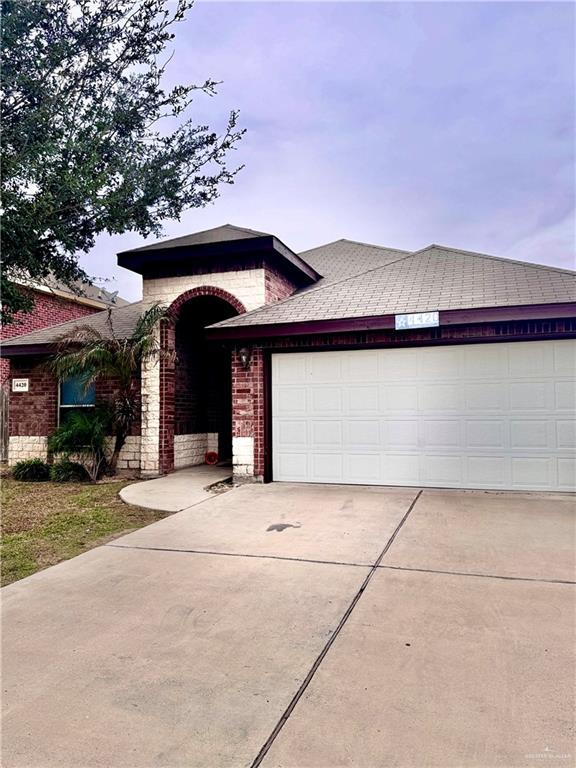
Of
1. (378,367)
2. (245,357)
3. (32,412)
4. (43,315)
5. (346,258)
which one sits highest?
(346,258)

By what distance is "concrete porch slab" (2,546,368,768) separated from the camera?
7.48 feet

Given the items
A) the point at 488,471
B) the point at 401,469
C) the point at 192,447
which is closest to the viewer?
the point at 488,471

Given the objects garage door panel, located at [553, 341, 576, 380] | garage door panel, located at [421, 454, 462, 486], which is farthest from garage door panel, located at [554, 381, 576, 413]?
garage door panel, located at [421, 454, 462, 486]

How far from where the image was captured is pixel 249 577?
172 inches

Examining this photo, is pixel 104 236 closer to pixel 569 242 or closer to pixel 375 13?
pixel 375 13

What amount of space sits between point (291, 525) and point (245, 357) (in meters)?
3.78

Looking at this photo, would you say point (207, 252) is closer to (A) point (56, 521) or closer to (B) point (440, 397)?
(B) point (440, 397)

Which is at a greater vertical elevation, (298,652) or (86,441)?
(86,441)

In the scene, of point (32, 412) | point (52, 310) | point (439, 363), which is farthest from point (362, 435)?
point (52, 310)

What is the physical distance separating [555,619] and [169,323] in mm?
8849

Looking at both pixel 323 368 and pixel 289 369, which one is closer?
pixel 323 368

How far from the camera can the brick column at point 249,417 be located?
8.98 meters

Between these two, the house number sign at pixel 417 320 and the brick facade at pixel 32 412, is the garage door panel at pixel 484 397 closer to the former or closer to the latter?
the house number sign at pixel 417 320

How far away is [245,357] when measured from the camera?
29.7 feet
